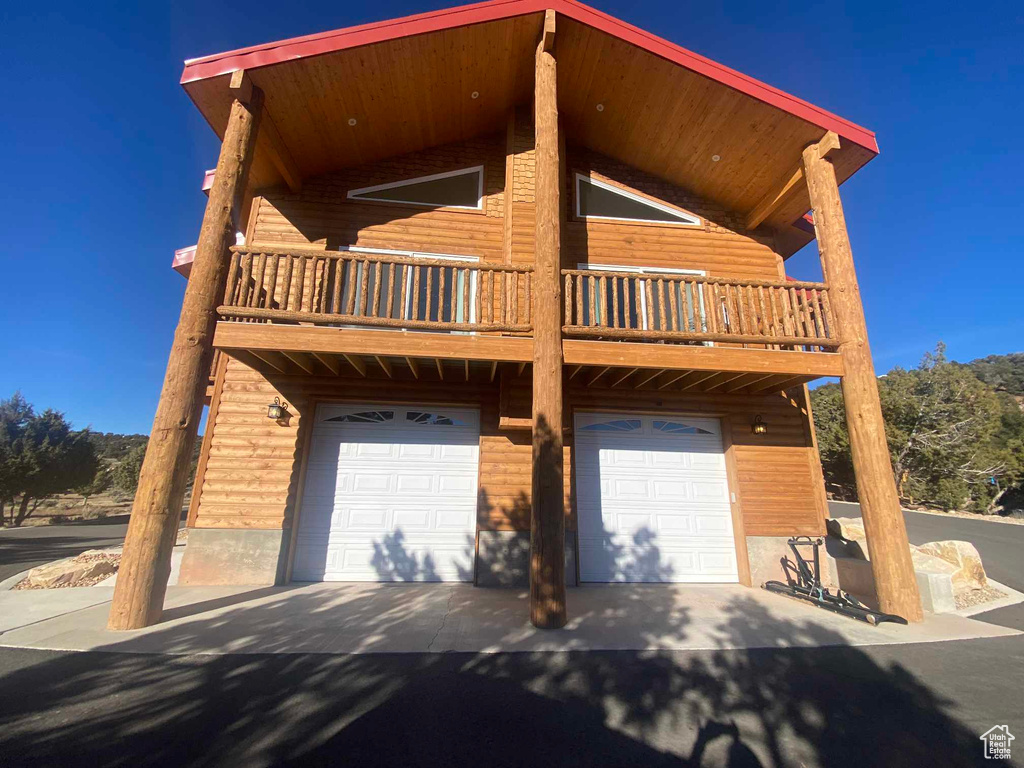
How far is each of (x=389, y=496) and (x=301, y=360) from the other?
2399 mm

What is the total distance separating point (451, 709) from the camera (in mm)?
2838

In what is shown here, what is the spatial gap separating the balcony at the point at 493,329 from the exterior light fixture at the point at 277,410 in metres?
0.51

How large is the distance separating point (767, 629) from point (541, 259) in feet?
15.9

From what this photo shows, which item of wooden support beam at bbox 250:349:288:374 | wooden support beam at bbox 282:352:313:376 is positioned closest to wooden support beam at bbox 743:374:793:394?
wooden support beam at bbox 282:352:313:376

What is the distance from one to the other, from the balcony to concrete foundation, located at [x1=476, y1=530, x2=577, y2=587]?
2410mm

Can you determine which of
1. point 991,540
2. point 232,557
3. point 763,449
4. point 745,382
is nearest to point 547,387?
point 745,382

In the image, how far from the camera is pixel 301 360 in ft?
19.0

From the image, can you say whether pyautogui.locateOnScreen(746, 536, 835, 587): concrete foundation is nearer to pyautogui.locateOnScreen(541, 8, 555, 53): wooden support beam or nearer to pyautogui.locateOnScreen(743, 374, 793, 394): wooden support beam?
pyautogui.locateOnScreen(743, 374, 793, 394): wooden support beam

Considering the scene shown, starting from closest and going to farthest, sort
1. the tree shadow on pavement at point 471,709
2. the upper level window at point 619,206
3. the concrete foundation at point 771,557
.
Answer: the tree shadow on pavement at point 471,709 < the concrete foundation at point 771,557 < the upper level window at point 619,206

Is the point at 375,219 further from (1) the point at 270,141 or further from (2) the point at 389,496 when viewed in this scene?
(2) the point at 389,496

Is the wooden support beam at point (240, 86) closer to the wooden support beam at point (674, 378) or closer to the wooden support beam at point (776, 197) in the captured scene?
the wooden support beam at point (674, 378)

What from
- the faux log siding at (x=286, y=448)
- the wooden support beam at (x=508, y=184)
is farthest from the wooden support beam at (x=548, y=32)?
the faux log siding at (x=286, y=448)

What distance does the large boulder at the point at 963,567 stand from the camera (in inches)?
237

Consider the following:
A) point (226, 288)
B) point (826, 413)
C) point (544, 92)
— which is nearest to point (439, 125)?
point (544, 92)
